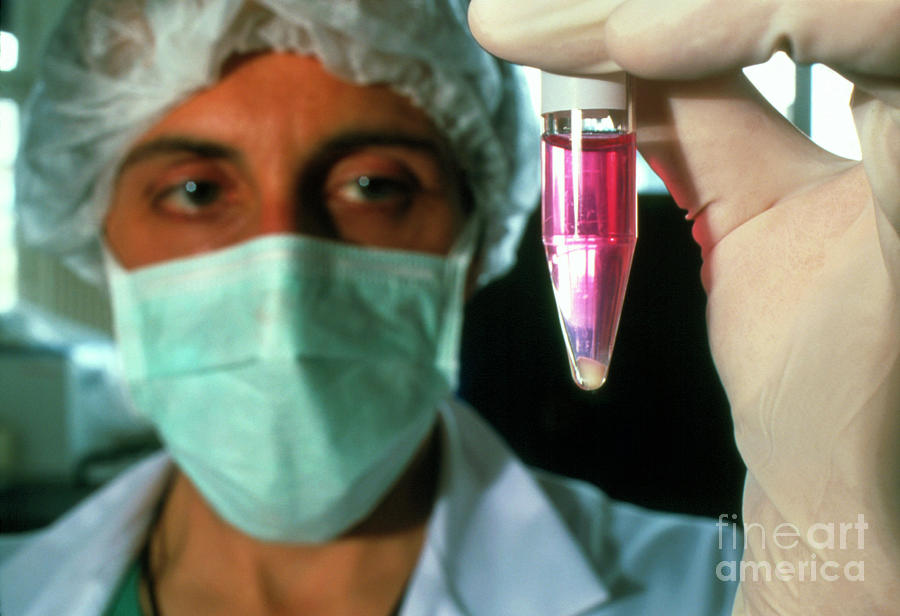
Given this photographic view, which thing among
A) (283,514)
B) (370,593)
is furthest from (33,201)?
(370,593)

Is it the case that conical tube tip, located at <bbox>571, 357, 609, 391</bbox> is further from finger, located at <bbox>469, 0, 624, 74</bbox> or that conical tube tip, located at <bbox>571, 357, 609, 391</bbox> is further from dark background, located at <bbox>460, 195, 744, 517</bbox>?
dark background, located at <bbox>460, 195, 744, 517</bbox>

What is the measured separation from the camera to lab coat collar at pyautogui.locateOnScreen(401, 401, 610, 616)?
33.0 inches

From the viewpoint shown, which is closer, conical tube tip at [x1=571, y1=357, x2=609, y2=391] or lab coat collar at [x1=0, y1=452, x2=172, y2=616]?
conical tube tip at [x1=571, y1=357, x2=609, y2=391]

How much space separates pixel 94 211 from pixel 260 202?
0.77 ft

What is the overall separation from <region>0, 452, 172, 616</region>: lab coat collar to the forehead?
45 cm

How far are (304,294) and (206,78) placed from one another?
23 cm

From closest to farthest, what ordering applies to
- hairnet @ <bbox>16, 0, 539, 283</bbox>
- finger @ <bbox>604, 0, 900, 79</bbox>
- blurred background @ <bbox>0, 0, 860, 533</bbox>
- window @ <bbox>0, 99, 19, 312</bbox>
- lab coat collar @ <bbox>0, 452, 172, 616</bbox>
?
finger @ <bbox>604, 0, 900, 79</bbox> → hairnet @ <bbox>16, 0, 539, 283</bbox> → lab coat collar @ <bbox>0, 452, 172, 616</bbox> → blurred background @ <bbox>0, 0, 860, 533</bbox> → window @ <bbox>0, 99, 19, 312</bbox>

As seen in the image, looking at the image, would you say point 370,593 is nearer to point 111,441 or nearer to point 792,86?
point 792,86

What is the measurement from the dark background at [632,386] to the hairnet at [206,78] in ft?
1.30

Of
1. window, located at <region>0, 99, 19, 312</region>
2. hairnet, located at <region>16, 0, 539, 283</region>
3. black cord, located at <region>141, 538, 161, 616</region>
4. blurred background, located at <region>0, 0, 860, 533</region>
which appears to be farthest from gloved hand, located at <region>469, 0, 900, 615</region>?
window, located at <region>0, 99, 19, 312</region>

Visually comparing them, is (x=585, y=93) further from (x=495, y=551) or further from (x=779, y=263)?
(x=495, y=551)

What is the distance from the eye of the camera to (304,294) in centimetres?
79

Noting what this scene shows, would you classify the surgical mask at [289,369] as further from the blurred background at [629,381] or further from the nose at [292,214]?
the blurred background at [629,381]

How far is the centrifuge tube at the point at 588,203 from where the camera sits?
38 cm
